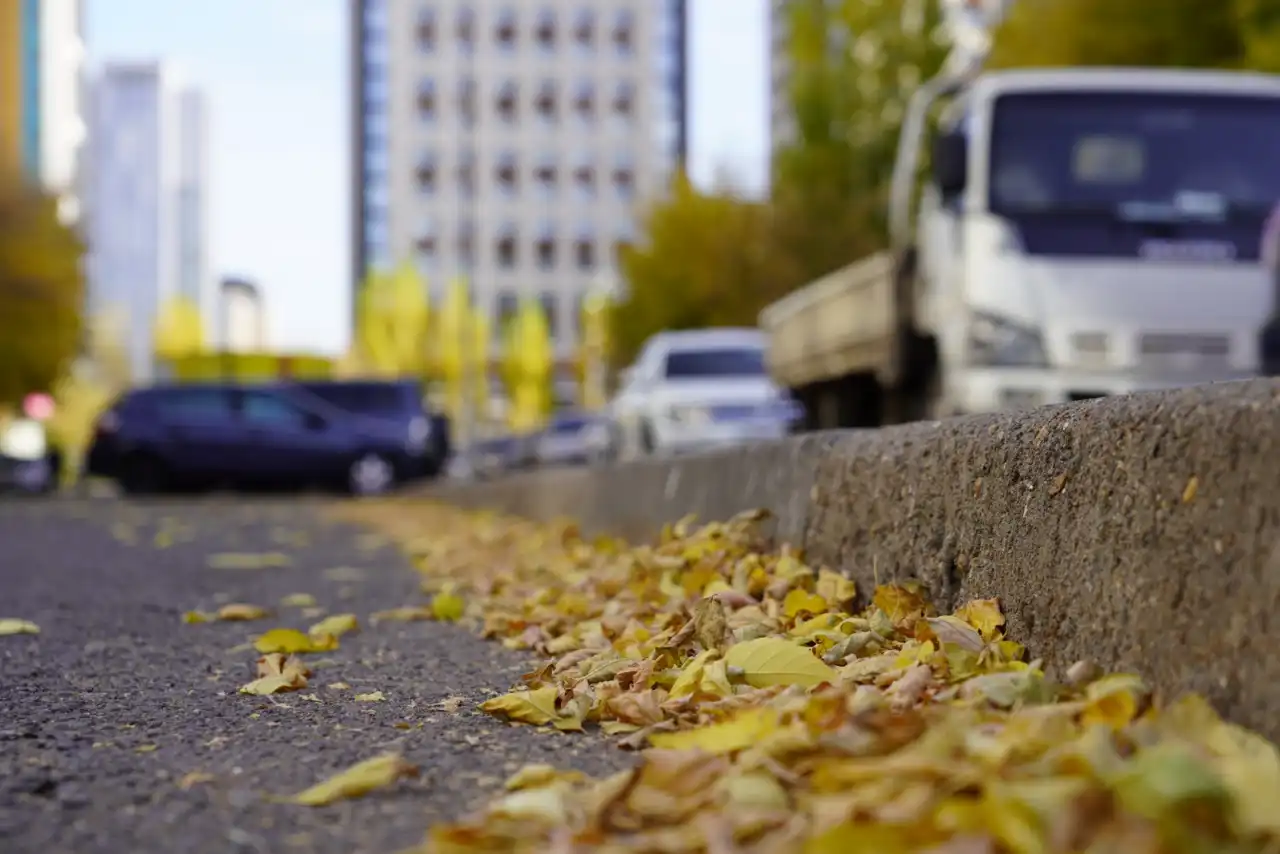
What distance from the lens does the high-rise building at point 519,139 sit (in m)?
96.3

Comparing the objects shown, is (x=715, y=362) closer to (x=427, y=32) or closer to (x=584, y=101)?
(x=584, y=101)

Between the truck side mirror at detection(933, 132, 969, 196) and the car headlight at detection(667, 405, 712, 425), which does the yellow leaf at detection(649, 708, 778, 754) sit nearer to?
the truck side mirror at detection(933, 132, 969, 196)

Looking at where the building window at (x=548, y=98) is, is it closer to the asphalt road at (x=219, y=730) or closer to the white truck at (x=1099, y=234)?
the white truck at (x=1099, y=234)

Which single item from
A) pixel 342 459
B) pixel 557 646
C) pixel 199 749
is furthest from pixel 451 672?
pixel 342 459

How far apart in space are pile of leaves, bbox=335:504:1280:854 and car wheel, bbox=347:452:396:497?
18.7 meters

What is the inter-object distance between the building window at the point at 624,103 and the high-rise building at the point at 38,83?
99.0 ft

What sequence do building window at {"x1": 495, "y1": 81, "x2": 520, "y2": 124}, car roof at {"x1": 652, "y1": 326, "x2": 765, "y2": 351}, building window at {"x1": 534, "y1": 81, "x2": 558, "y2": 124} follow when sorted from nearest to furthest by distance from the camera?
car roof at {"x1": 652, "y1": 326, "x2": 765, "y2": 351} < building window at {"x1": 495, "y1": 81, "x2": 520, "y2": 124} < building window at {"x1": 534, "y1": 81, "x2": 558, "y2": 124}

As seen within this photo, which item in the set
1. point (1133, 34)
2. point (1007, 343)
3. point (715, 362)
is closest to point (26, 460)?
point (715, 362)

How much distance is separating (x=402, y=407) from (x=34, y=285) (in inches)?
852

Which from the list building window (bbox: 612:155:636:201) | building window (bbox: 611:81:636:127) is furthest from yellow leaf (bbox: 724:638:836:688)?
building window (bbox: 611:81:636:127)

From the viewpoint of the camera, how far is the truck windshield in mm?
9930

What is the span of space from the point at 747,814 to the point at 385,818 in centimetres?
62

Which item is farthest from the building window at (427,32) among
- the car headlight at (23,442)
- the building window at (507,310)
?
the car headlight at (23,442)

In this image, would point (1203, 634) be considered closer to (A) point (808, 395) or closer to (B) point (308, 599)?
(B) point (308, 599)
